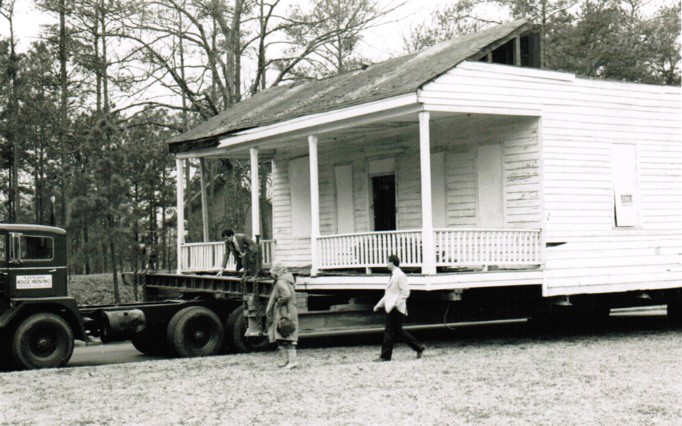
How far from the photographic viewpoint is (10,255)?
602 inches

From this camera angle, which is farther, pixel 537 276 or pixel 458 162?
pixel 458 162

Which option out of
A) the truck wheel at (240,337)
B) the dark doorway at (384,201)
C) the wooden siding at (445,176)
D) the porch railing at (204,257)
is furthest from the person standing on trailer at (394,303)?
the dark doorway at (384,201)

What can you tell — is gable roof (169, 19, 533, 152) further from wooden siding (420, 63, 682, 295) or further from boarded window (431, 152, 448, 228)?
boarded window (431, 152, 448, 228)

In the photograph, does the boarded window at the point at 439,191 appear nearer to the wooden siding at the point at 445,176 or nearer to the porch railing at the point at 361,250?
the wooden siding at the point at 445,176

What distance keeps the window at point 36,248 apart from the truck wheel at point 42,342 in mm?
1049

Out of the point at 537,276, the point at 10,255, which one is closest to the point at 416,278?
the point at 537,276

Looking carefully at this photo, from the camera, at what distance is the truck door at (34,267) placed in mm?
15266

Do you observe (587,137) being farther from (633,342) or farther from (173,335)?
(173,335)

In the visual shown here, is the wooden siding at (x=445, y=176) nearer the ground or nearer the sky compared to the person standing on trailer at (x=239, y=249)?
nearer the sky

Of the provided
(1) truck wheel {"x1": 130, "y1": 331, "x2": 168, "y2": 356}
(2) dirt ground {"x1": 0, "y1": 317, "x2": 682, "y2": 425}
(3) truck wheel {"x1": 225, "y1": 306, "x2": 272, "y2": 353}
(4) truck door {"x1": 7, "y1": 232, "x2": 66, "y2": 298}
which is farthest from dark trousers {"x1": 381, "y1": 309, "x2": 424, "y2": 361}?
(4) truck door {"x1": 7, "y1": 232, "x2": 66, "y2": 298}

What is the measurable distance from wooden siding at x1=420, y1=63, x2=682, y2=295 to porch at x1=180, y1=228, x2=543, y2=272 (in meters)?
0.53

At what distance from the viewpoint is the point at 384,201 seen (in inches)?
828

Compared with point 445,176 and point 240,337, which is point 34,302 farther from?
point 445,176

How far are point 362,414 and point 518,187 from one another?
9.01 metres
